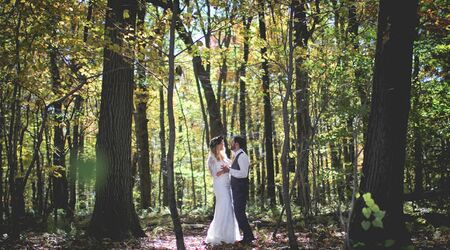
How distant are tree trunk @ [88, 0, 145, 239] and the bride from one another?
149 cm

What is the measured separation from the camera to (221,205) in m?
8.35

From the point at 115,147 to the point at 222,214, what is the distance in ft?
8.06

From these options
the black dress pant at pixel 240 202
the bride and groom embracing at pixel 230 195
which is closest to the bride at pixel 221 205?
the bride and groom embracing at pixel 230 195

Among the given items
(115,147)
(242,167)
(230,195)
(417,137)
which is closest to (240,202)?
(230,195)

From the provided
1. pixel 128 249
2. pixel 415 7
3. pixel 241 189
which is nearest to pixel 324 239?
pixel 241 189

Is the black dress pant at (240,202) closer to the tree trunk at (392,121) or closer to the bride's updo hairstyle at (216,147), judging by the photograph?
the bride's updo hairstyle at (216,147)

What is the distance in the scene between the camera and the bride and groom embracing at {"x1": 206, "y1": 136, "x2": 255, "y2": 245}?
809cm

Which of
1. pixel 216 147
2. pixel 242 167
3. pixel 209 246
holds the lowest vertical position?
pixel 209 246

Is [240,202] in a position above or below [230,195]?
below

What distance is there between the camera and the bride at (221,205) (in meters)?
8.14

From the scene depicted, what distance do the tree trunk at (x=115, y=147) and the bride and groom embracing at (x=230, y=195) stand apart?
1581mm

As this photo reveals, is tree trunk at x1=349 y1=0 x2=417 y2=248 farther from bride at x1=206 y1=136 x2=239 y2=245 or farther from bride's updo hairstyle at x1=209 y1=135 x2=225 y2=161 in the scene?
bride's updo hairstyle at x1=209 y1=135 x2=225 y2=161

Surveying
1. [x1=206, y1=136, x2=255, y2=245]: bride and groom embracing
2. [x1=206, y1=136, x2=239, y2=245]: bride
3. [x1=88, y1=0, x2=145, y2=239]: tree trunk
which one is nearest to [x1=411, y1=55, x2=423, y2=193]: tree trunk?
[x1=206, y1=136, x2=255, y2=245]: bride and groom embracing

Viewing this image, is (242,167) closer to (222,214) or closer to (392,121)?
(222,214)
